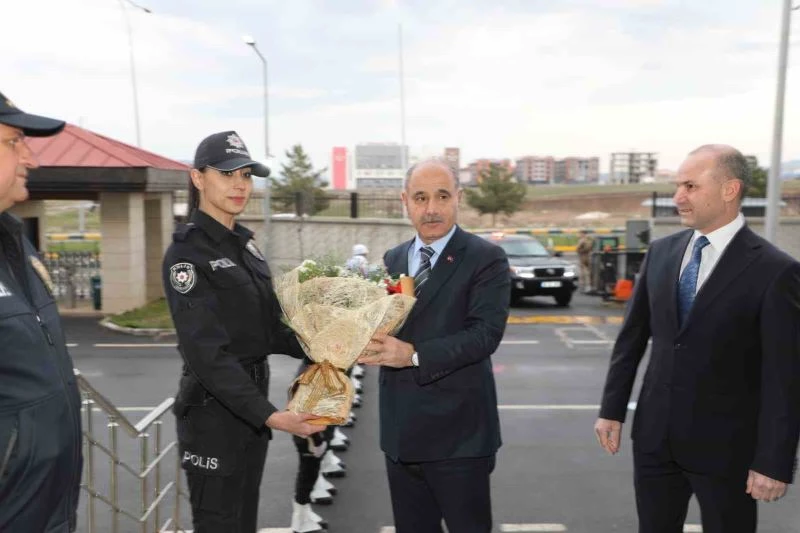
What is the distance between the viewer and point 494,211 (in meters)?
53.4

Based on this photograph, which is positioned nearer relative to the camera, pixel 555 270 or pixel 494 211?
pixel 555 270

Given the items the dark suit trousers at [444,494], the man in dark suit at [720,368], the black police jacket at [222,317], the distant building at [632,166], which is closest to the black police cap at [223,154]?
the black police jacket at [222,317]

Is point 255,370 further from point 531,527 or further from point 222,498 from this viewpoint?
point 531,527

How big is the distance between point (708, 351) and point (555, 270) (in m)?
14.8

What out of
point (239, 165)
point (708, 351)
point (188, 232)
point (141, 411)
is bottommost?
point (141, 411)

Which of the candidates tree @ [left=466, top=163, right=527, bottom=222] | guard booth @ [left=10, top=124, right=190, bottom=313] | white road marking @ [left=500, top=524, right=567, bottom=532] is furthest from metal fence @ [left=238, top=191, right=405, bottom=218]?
tree @ [left=466, top=163, right=527, bottom=222]

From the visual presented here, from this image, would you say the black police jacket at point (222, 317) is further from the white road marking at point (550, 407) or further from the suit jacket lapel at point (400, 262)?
the white road marking at point (550, 407)

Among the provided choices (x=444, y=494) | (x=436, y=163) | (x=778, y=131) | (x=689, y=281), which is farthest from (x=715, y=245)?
(x=778, y=131)

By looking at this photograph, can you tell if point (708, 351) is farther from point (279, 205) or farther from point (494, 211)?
point (494, 211)

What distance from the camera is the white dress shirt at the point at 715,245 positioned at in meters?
3.20

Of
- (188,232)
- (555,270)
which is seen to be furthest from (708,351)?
(555,270)

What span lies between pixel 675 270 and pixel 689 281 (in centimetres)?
9

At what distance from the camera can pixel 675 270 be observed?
→ 3.33 m

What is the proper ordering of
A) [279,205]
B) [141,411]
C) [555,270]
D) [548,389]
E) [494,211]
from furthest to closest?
[494,211], [279,205], [555,270], [548,389], [141,411]
